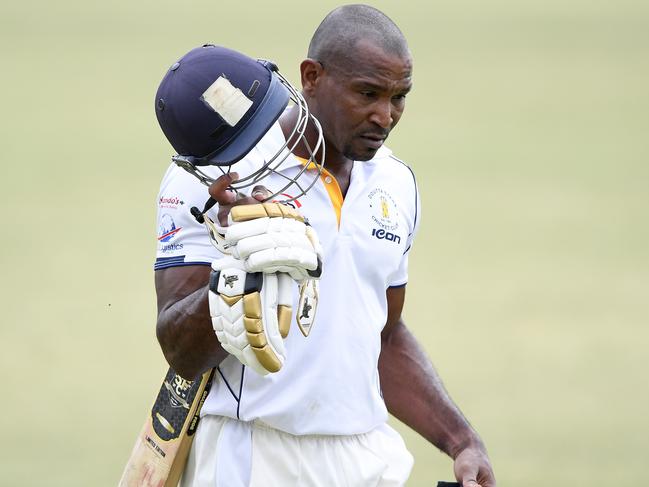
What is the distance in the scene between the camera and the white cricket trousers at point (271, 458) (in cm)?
321

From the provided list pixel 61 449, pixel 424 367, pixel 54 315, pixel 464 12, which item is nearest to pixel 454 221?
pixel 54 315

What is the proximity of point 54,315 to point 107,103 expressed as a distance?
20.8 ft

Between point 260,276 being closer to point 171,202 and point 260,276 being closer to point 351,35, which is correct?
point 171,202

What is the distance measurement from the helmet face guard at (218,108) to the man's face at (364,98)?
0.36 metres

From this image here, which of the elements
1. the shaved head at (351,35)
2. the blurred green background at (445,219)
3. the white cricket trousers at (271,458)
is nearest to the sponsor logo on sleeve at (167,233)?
the white cricket trousers at (271,458)

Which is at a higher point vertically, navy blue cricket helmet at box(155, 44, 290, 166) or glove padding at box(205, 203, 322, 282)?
navy blue cricket helmet at box(155, 44, 290, 166)

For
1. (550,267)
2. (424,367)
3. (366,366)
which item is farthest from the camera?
(550,267)

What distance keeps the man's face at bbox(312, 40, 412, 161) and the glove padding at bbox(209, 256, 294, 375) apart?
0.66m

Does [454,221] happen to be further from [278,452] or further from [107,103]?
[278,452]

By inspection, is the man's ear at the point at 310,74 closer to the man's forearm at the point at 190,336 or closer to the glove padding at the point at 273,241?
the man's forearm at the point at 190,336

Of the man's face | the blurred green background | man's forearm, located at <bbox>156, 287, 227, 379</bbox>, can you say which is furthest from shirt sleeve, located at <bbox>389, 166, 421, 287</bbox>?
the blurred green background

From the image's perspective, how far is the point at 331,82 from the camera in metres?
3.29

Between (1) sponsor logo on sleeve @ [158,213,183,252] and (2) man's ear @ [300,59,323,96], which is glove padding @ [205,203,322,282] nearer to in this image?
(1) sponsor logo on sleeve @ [158,213,183,252]

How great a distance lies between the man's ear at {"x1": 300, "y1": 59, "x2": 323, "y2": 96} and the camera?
3.33 m
